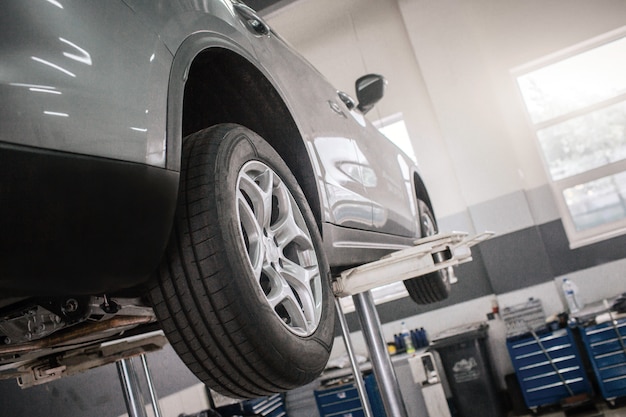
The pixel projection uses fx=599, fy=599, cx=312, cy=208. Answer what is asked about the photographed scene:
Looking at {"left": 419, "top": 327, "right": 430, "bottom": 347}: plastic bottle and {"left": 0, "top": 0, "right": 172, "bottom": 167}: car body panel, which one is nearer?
{"left": 0, "top": 0, "right": 172, "bottom": 167}: car body panel

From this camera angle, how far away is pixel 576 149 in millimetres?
6473

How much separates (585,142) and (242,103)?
580cm

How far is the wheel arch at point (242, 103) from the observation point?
1.43 metres

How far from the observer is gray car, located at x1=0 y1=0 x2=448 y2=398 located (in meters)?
0.84

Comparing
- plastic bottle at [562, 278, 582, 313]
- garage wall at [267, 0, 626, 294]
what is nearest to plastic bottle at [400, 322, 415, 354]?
garage wall at [267, 0, 626, 294]

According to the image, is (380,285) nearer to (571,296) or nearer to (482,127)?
(571,296)

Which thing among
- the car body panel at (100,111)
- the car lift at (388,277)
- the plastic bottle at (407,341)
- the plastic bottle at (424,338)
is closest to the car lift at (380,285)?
the car lift at (388,277)

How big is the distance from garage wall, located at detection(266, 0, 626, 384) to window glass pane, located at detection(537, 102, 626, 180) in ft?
0.63

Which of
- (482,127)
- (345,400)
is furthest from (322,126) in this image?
(482,127)

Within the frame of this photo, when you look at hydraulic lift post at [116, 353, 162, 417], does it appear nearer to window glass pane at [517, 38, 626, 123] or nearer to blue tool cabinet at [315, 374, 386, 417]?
blue tool cabinet at [315, 374, 386, 417]

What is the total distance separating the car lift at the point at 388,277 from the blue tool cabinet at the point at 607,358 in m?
3.07

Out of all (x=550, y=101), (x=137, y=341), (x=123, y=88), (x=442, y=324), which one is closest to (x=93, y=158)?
(x=123, y=88)

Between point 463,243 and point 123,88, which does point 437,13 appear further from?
point 123,88

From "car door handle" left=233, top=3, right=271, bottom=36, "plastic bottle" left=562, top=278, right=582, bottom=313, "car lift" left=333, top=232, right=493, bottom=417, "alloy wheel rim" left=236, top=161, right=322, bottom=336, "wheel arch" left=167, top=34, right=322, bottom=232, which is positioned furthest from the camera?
"plastic bottle" left=562, top=278, right=582, bottom=313
